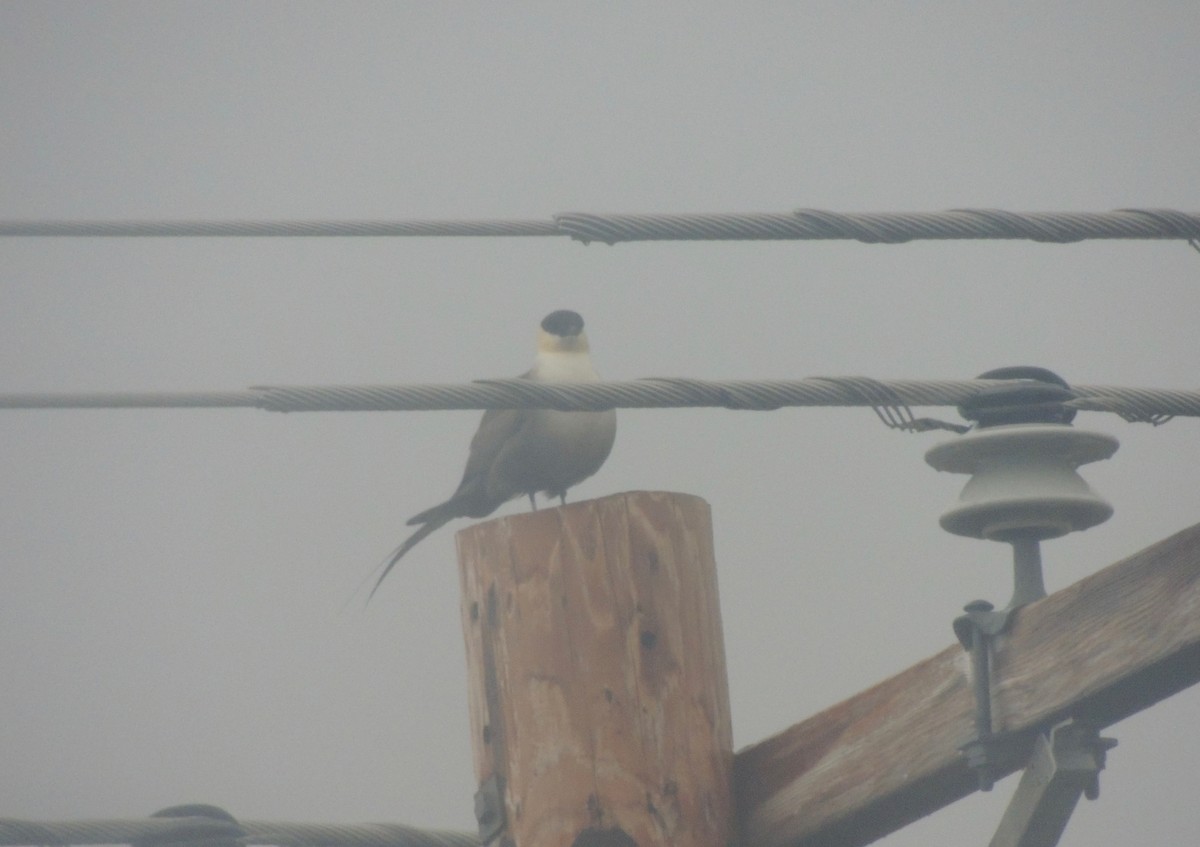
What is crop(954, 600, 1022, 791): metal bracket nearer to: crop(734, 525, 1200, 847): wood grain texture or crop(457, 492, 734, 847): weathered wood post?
crop(734, 525, 1200, 847): wood grain texture

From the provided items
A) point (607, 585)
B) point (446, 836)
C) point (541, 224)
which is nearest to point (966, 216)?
point (541, 224)

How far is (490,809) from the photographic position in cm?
340

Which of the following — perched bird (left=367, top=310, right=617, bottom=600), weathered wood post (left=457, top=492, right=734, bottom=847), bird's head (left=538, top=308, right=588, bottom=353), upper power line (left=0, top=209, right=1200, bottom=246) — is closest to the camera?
weathered wood post (left=457, top=492, right=734, bottom=847)

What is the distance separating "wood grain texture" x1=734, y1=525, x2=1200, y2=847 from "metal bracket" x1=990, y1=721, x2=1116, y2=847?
3 centimetres

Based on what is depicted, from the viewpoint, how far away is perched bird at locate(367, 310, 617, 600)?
771cm

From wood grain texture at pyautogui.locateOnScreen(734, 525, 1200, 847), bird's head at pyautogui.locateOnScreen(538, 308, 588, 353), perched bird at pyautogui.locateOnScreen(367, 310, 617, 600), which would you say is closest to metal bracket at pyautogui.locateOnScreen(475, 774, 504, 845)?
wood grain texture at pyautogui.locateOnScreen(734, 525, 1200, 847)

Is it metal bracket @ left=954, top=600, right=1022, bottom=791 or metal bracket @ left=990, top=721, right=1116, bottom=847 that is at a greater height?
metal bracket @ left=954, top=600, right=1022, bottom=791

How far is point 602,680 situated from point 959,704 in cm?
66

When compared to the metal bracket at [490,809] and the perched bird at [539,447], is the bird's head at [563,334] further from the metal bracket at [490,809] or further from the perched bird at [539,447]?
the metal bracket at [490,809]

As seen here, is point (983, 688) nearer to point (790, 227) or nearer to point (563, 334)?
point (790, 227)

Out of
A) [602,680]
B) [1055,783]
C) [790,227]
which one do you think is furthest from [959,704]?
[790,227]

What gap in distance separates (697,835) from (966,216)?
182cm

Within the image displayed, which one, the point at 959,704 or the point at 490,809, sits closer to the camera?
the point at 959,704

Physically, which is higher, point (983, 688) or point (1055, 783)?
point (983, 688)
